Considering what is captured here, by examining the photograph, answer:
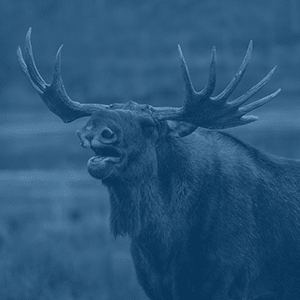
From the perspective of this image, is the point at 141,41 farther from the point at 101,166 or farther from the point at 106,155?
the point at 101,166

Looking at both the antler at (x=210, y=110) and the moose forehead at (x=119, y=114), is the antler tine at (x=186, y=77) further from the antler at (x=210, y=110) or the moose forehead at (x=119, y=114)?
the moose forehead at (x=119, y=114)

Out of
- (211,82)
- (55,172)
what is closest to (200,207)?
(211,82)

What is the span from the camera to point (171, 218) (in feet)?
17.8

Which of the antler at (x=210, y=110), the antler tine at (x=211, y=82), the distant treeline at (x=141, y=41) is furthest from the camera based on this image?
the distant treeline at (x=141, y=41)

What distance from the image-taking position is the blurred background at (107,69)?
11.7m

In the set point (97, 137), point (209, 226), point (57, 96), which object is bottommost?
point (209, 226)

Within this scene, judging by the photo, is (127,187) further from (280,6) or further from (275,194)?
(280,6)

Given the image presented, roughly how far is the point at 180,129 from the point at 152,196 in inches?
15.8

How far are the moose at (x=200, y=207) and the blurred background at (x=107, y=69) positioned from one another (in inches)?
210

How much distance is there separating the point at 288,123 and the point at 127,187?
6.62 m

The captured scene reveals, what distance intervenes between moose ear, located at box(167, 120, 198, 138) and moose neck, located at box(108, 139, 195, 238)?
66 mm

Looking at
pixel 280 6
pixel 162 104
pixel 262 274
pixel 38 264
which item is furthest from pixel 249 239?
pixel 280 6

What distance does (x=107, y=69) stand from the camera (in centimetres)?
1229

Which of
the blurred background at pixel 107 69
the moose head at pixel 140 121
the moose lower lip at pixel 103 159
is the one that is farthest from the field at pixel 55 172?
the moose lower lip at pixel 103 159
